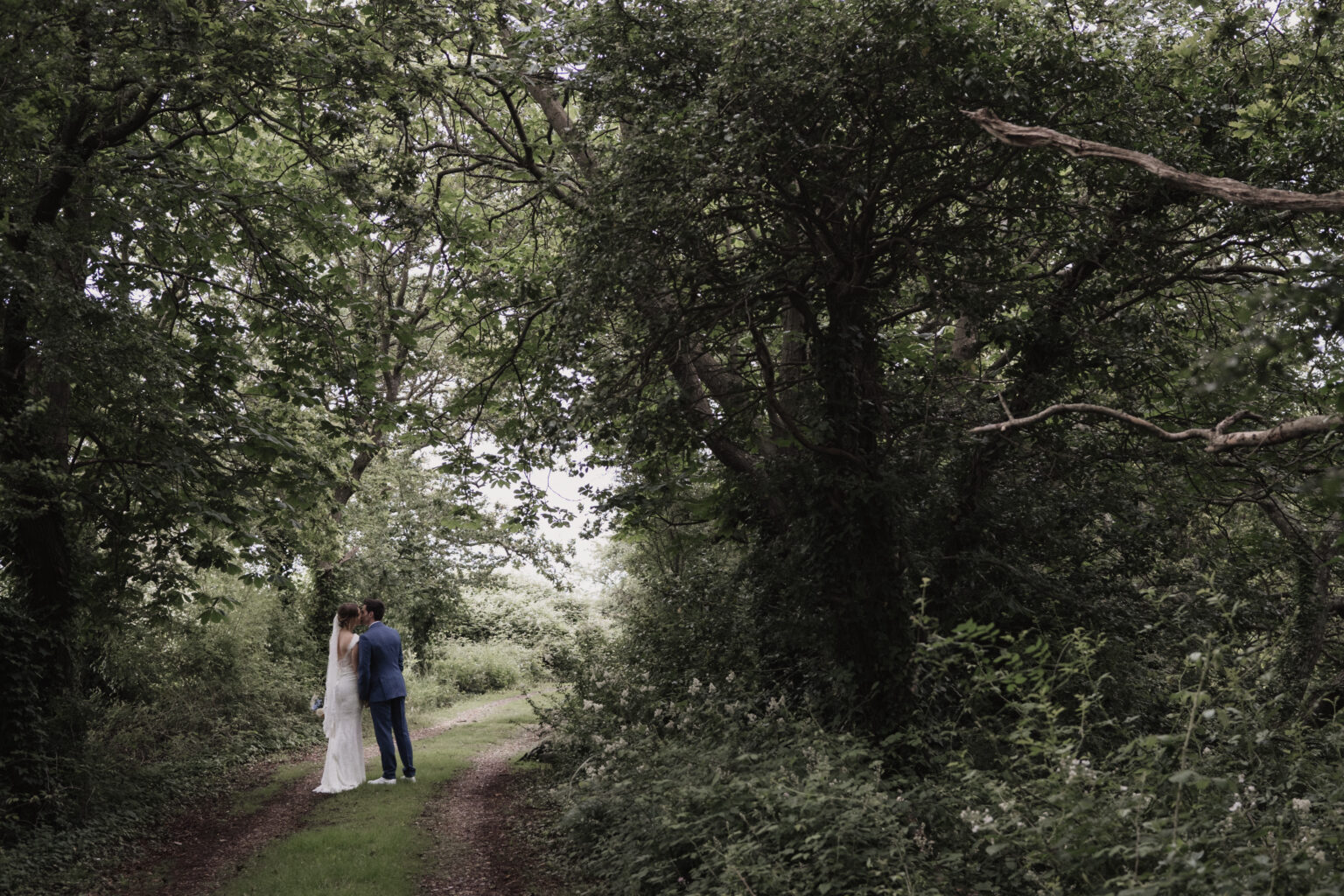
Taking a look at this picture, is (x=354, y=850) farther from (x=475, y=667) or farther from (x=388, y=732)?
(x=475, y=667)

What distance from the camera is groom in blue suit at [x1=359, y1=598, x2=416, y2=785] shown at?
34.8ft

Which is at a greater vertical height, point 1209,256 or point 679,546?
point 1209,256

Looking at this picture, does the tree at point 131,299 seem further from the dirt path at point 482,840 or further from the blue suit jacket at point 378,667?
the dirt path at point 482,840

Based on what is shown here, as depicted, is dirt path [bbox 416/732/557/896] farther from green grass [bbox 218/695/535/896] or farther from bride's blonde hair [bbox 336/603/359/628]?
bride's blonde hair [bbox 336/603/359/628]

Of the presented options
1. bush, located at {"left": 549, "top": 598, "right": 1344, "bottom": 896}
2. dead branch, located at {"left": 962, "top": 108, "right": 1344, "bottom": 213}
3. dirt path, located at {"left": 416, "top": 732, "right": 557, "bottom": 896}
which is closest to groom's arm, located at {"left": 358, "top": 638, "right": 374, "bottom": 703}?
dirt path, located at {"left": 416, "top": 732, "right": 557, "bottom": 896}

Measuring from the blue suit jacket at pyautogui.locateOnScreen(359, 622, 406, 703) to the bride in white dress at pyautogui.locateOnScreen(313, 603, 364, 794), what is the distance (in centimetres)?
20

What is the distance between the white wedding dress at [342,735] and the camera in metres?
10.5

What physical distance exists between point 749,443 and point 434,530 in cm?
1471

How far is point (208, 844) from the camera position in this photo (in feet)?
30.6

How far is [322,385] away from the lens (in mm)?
11719

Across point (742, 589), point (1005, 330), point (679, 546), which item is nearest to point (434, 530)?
point (679, 546)

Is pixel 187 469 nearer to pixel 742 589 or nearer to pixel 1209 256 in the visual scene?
pixel 742 589

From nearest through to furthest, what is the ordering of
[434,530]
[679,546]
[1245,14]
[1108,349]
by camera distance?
[1245,14], [1108,349], [679,546], [434,530]

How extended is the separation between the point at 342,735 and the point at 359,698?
1.45 ft
